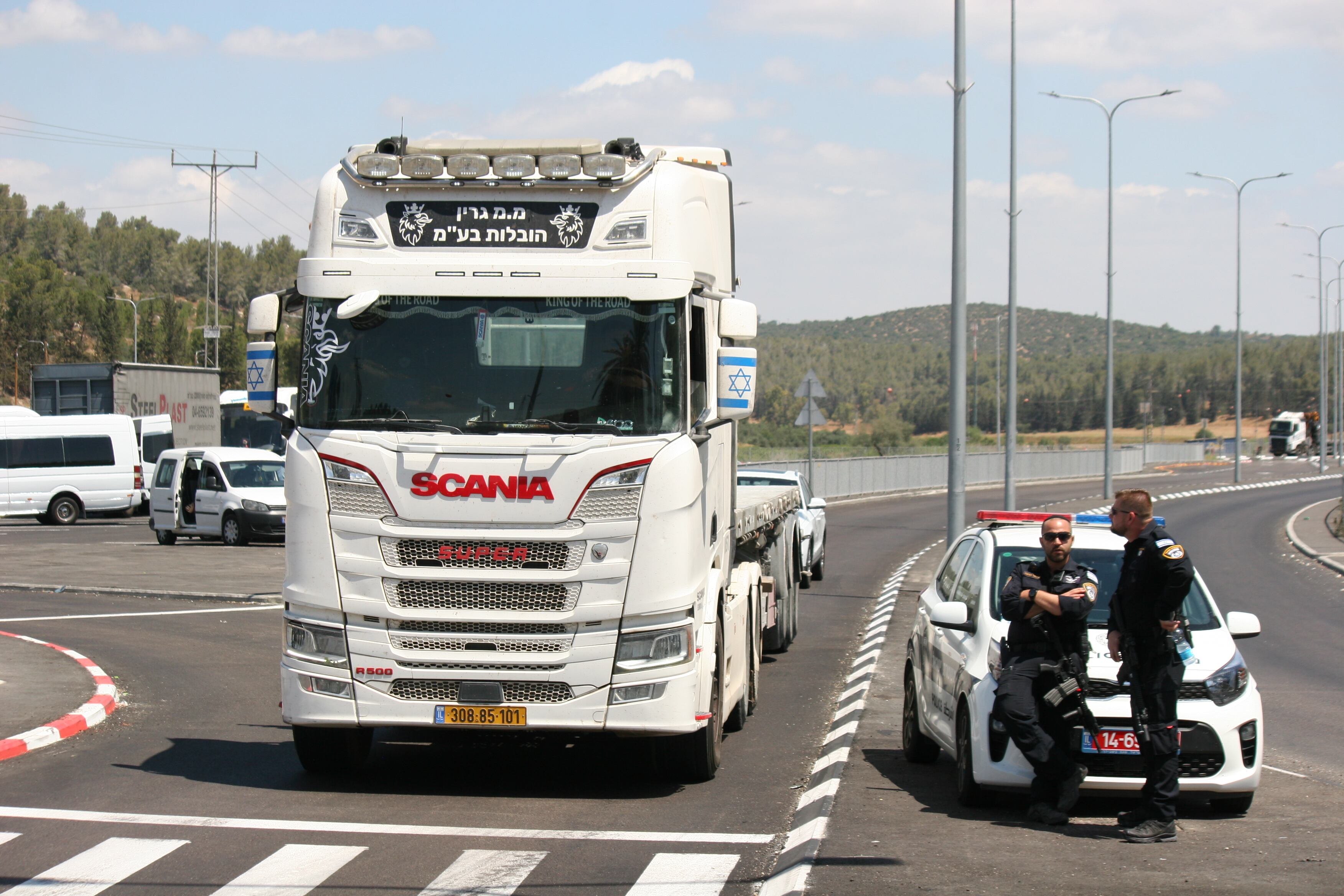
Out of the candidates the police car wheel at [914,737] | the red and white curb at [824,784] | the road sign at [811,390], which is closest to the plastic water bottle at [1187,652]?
the police car wheel at [914,737]

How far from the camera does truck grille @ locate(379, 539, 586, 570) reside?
7918mm

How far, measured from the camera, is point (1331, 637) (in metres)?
17.9

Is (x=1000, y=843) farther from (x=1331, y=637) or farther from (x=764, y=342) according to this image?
(x=764, y=342)

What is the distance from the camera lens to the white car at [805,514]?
21125 millimetres

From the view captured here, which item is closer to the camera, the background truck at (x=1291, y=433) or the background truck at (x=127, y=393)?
the background truck at (x=127, y=393)

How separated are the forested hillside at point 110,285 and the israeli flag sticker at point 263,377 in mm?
84386

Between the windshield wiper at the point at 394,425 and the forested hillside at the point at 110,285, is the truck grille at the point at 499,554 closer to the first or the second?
the windshield wiper at the point at 394,425

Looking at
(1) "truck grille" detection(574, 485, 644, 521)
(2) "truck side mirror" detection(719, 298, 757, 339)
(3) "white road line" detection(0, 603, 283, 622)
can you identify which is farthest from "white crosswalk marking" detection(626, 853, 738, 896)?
(3) "white road line" detection(0, 603, 283, 622)

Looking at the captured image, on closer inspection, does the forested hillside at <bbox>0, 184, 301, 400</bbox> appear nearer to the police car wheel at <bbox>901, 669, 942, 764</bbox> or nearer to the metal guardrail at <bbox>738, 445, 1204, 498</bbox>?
the metal guardrail at <bbox>738, 445, 1204, 498</bbox>

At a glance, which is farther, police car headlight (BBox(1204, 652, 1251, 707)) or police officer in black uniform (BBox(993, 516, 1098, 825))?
police car headlight (BBox(1204, 652, 1251, 707))

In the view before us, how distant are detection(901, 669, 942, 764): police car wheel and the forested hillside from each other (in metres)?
84.8

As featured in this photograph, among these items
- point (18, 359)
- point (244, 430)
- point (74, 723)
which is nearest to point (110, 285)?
point (18, 359)

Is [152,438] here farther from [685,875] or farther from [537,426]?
[685,875]

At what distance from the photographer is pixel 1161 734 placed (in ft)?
23.2
